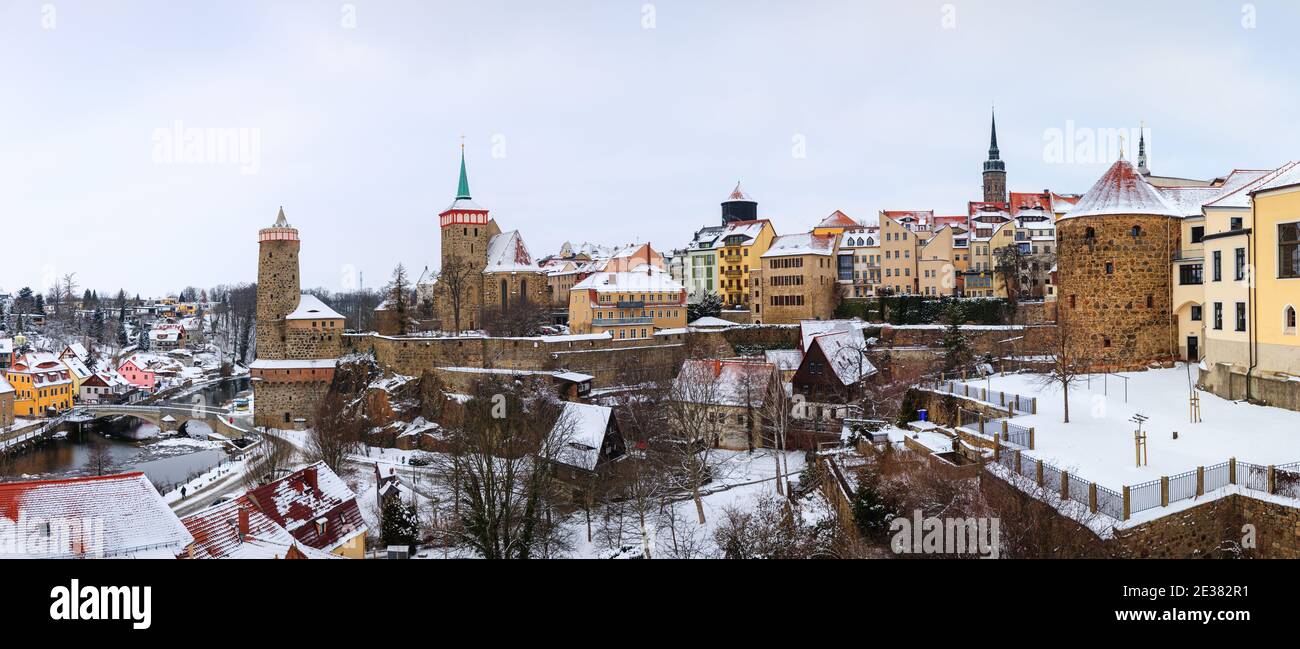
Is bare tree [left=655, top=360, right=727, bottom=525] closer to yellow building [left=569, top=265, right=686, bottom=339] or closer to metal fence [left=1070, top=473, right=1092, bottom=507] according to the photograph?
metal fence [left=1070, top=473, right=1092, bottom=507]

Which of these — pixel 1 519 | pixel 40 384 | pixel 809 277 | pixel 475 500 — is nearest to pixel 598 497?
pixel 475 500

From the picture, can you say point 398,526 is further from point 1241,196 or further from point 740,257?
point 740,257

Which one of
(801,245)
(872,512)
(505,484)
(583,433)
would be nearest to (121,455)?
(583,433)

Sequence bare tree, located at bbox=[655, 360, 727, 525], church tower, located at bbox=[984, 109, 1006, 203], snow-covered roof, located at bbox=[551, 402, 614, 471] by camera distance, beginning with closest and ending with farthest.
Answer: bare tree, located at bbox=[655, 360, 727, 525], snow-covered roof, located at bbox=[551, 402, 614, 471], church tower, located at bbox=[984, 109, 1006, 203]

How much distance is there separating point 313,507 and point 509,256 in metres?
27.0

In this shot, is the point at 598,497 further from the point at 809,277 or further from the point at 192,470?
the point at 809,277

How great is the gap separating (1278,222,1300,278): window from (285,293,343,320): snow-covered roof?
3244cm

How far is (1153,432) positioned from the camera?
493 inches

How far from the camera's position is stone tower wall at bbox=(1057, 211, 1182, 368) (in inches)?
722

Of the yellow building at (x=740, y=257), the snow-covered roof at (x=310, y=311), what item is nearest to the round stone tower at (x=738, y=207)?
the yellow building at (x=740, y=257)

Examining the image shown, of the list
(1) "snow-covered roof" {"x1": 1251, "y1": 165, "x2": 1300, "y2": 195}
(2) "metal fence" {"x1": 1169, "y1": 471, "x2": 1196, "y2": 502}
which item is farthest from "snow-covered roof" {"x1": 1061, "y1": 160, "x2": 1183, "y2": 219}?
(2) "metal fence" {"x1": 1169, "y1": 471, "x2": 1196, "y2": 502}

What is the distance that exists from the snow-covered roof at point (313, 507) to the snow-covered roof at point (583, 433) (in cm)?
580

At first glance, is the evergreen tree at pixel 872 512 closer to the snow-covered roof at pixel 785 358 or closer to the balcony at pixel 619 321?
the snow-covered roof at pixel 785 358
